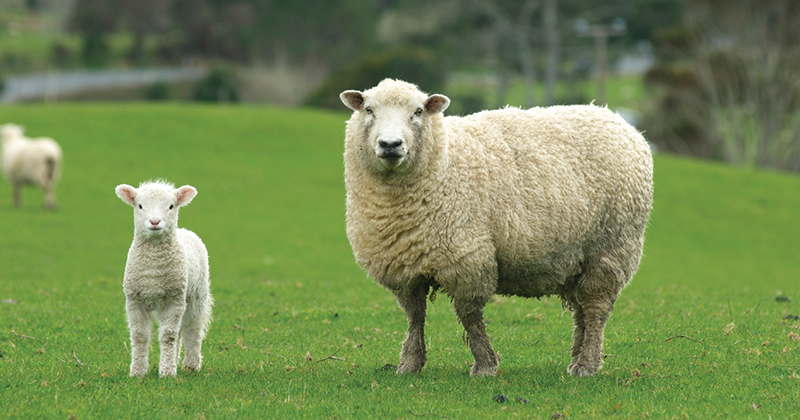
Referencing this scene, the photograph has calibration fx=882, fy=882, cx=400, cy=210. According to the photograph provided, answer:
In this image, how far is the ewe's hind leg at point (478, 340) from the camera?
7.42m

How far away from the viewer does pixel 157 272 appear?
273 inches

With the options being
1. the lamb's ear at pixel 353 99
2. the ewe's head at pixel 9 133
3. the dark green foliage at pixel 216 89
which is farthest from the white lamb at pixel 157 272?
the dark green foliage at pixel 216 89

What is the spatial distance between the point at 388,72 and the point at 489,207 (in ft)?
139

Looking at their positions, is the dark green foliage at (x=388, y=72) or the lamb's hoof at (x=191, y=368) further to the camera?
the dark green foliage at (x=388, y=72)

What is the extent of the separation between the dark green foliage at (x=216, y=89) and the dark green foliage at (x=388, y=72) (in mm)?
6465

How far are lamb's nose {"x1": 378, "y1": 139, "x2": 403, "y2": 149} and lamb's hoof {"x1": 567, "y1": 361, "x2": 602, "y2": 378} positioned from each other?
258 centimetres

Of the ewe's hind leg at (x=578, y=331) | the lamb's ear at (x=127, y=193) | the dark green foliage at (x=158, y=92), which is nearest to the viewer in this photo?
the lamb's ear at (x=127, y=193)

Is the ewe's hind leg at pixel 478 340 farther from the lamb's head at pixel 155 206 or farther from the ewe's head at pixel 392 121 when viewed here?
the lamb's head at pixel 155 206

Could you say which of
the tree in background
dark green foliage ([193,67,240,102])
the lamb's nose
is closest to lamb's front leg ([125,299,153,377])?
the lamb's nose

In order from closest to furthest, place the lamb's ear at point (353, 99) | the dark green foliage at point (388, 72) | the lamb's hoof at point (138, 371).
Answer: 1. the lamb's hoof at point (138, 371)
2. the lamb's ear at point (353, 99)
3. the dark green foliage at point (388, 72)

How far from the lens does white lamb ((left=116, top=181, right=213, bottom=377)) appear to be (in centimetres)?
690

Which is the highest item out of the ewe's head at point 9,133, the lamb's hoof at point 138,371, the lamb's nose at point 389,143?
the ewe's head at point 9,133

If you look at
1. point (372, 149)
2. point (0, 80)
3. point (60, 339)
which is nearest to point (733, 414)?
point (372, 149)

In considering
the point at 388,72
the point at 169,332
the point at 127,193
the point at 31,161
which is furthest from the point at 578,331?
the point at 388,72
